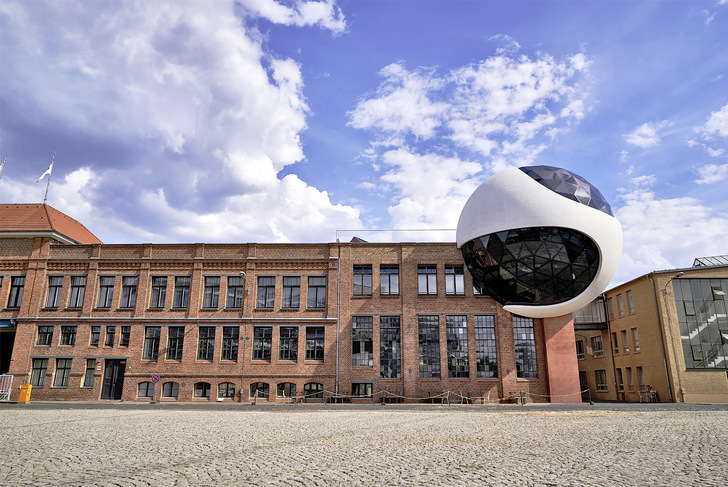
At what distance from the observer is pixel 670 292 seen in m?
31.0

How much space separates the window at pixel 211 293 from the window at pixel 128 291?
4846mm

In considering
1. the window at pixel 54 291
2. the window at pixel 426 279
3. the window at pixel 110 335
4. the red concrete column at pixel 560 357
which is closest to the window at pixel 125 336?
the window at pixel 110 335

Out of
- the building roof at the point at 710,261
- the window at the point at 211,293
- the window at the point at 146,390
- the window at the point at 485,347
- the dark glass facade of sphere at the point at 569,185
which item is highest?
the dark glass facade of sphere at the point at 569,185

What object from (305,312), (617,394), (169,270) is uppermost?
(169,270)

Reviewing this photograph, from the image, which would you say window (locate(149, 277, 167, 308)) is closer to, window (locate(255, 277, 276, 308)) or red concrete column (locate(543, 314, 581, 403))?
window (locate(255, 277, 276, 308))

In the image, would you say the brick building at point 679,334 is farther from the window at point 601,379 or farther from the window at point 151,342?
the window at point 151,342

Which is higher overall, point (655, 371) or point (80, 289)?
point (80, 289)

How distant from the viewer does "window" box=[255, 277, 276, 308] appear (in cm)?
3325

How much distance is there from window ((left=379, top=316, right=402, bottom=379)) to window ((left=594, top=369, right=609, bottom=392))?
63.0 feet

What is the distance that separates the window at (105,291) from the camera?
111 feet

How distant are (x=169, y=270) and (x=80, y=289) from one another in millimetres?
6368

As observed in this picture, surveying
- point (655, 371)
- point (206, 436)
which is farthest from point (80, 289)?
point (655, 371)

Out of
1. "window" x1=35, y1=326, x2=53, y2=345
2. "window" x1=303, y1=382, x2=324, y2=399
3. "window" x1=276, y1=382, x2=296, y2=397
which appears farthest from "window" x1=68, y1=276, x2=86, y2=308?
"window" x1=303, y1=382, x2=324, y2=399

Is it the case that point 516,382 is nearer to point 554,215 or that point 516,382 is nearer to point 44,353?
point 554,215
